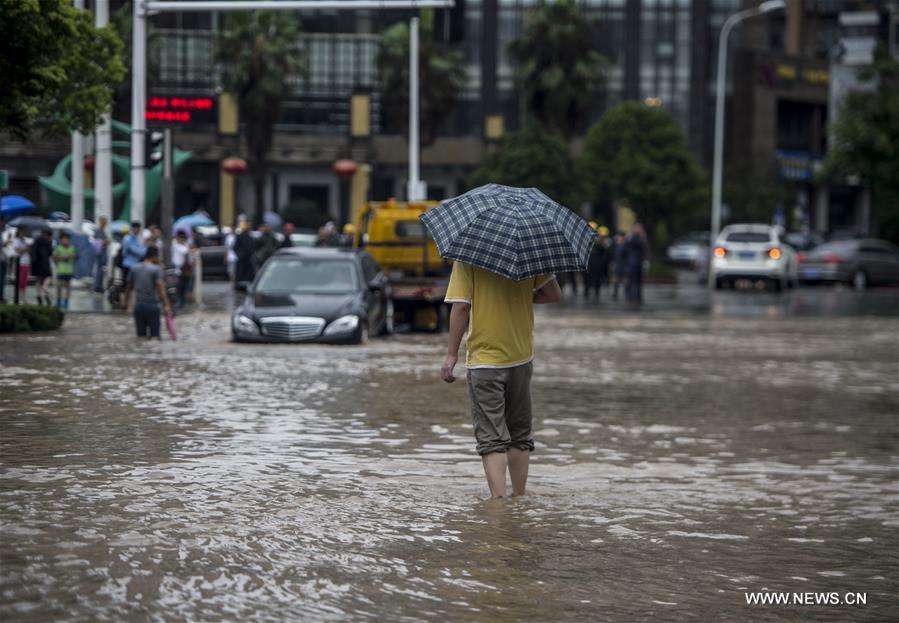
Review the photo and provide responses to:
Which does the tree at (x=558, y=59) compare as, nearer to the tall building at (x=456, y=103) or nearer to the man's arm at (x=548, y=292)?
the tall building at (x=456, y=103)

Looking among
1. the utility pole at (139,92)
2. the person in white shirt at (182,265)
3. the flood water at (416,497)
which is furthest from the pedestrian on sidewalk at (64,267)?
the flood water at (416,497)

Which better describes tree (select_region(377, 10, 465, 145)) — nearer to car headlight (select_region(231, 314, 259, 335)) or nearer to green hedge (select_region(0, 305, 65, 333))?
green hedge (select_region(0, 305, 65, 333))

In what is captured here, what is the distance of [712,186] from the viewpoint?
7275 centimetres

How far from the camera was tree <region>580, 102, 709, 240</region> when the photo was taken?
66.8 metres

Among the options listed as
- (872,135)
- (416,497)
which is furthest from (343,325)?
(872,135)

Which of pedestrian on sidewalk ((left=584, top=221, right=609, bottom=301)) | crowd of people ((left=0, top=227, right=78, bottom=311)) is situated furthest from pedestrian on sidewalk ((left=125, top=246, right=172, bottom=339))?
pedestrian on sidewalk ((left=584, top=221, right=609, bottom=301))

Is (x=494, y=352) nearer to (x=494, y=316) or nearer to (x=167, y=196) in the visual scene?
(x=494, y=316)

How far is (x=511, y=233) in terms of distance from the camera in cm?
959

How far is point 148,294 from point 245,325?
148 centimetres

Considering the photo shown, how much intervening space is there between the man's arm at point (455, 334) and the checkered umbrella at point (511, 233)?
0.36 metres

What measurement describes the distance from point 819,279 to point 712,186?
1610 centimetres

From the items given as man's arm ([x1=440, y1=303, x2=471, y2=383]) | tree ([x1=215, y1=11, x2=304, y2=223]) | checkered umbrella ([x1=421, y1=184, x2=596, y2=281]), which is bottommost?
man's arm ([x1=440, y1=303, x2=471, y2=383])

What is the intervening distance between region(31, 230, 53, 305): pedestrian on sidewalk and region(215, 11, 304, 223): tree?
4127cm

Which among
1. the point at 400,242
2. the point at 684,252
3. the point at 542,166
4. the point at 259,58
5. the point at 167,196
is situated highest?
the point at 259,58
